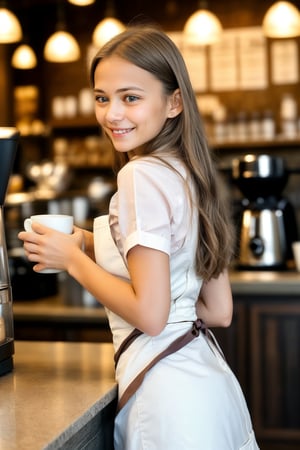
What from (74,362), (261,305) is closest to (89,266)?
(74,362)

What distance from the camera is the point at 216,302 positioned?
1569 mm

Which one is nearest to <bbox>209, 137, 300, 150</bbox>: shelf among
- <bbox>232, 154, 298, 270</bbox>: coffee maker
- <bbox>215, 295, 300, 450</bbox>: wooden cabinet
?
<bbox>232, 154, 298, 270</bbox>: coffee maker

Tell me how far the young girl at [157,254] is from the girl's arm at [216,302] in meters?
0.08

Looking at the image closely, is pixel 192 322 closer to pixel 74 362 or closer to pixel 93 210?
pixel 74 362

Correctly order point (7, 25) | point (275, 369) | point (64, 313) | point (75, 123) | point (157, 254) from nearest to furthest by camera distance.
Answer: point (157, 254) → point (64, 313) → point (275, 369) → point (7, 25) → point (75, 123)

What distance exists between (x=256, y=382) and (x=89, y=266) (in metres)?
2.10

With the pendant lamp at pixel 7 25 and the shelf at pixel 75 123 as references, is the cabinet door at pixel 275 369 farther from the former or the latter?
the shelf at pixel 75 123

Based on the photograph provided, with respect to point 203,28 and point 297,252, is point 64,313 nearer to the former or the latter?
point 297,252

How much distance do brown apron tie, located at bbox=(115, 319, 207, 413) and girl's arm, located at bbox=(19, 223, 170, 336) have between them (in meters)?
0.06

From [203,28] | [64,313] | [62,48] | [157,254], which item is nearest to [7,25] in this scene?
[62,48]

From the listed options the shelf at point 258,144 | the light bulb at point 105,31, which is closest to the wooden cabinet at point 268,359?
the light bulb at point 105,31

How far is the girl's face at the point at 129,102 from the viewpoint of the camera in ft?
4.55

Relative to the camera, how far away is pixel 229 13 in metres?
6.45

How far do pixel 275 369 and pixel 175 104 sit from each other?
2072 millimetres
